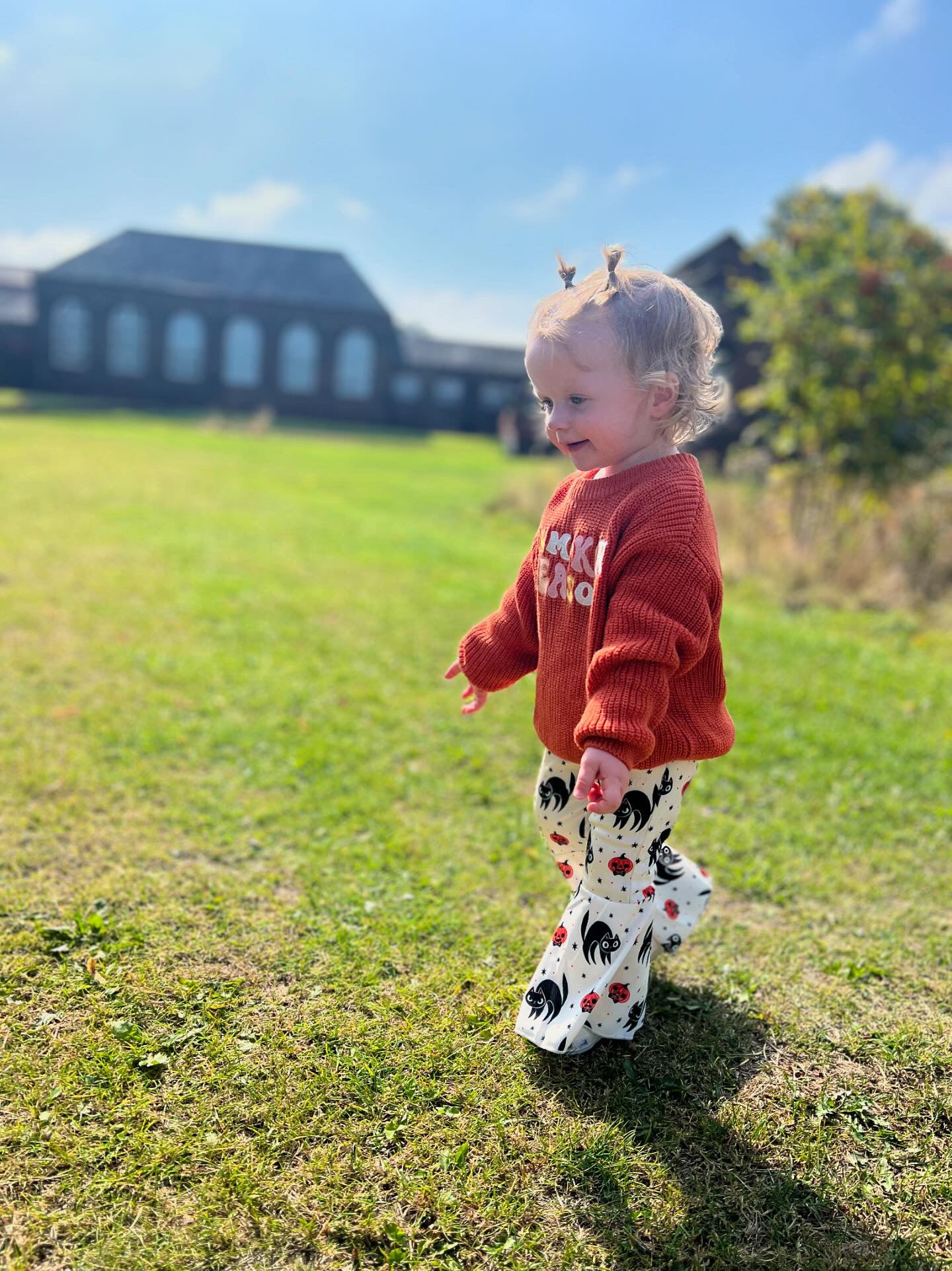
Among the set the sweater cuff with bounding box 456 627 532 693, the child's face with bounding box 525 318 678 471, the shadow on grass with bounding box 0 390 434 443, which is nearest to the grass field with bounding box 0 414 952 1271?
the sweater cuff with bounding box 456 627 532 693

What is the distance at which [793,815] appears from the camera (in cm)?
412

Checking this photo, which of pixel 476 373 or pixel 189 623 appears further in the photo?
pixel 476 373

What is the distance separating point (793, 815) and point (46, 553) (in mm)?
6562

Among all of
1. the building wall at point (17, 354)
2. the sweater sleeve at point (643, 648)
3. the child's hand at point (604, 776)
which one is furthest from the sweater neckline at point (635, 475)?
the building wall at point (17, 354)

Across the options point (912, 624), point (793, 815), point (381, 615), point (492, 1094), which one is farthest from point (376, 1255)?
point (912, 624)

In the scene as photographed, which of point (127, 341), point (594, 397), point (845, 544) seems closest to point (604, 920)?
point (594, 397)

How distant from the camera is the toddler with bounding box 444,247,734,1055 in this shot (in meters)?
2.04

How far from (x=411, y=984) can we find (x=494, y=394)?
41830 millimetres

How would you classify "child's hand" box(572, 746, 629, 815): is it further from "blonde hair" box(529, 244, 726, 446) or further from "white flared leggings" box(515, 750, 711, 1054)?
"blonde hair" box(529, 244, 726, 446)

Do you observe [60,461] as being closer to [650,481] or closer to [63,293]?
[650,481]

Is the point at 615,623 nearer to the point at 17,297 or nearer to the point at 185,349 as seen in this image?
the point at 185,349

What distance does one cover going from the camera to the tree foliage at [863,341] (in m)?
8.80

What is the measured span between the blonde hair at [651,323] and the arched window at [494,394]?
136ft

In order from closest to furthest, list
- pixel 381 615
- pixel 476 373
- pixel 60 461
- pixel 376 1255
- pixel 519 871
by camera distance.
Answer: pixel 376 1255 → pixel 519 871 → pixel 381 615 → pixel 60 461 → pixel 476 373
